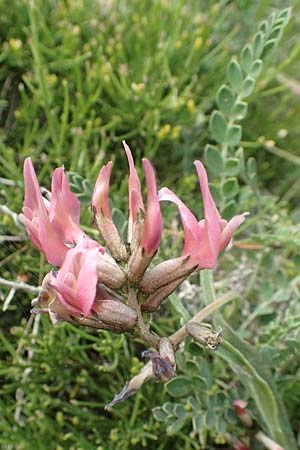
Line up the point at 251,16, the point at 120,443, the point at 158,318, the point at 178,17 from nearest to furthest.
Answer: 1. the point at 120,443
2. the point at 158,318
3. the point at 178,17
4. the point at 251,16

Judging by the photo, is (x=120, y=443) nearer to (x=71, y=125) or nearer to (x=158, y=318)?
(x=158, y=318)

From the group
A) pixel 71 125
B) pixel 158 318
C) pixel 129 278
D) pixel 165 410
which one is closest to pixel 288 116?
pixel 71 125

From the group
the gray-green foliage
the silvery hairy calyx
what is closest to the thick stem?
the silvery hairy calyx

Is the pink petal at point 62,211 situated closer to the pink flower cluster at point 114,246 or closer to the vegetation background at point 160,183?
the pink flower cluster at point 114,246

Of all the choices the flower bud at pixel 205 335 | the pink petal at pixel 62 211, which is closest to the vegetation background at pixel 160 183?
the flower bud at pixel 205 335

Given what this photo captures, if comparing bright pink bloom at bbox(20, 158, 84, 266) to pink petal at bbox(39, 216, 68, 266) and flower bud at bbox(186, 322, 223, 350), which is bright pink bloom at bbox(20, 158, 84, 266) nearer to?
pink petal at bbox(39, 216, 68, 266)

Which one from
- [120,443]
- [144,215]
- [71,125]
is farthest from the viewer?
[71,125]

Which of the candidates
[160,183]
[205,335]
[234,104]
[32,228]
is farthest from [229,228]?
[160,183]
